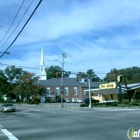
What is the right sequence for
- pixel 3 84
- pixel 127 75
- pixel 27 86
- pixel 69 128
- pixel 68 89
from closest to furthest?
A: 1. pixel 69 128
2. pixel 27 86
3. pixel 3 84
4. pixel 68 89
5. pixel 127 75

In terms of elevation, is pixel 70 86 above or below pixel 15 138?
above

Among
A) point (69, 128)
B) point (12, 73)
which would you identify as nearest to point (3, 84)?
point (12, 73)

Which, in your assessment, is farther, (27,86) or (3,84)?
(3,84)

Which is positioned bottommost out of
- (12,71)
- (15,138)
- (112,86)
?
(15,138)

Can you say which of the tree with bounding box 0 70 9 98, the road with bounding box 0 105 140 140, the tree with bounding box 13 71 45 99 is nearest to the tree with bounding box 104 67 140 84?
the tree with bounding box 13 71 45 99

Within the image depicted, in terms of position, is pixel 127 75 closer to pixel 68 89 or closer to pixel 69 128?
pixel 68 89

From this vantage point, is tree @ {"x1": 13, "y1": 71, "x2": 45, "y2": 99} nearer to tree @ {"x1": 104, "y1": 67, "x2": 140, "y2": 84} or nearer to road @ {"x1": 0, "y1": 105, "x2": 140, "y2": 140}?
tree @ {"x1": 104, "y1": 67, "x2": 140, "y2": 84}

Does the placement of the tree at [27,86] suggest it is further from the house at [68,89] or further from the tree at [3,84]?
the tree at [3,84]

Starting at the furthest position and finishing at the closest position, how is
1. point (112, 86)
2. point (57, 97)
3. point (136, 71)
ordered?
point (136, 71) < point (57, 97) < point (112, 86)

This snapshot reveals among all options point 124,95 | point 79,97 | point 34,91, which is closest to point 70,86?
point 79,97

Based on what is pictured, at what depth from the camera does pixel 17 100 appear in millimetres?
99250

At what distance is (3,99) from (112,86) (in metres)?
63.6

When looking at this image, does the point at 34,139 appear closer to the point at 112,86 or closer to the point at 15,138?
the point at 15,138

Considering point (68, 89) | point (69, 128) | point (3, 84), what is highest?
point (3, 84)
